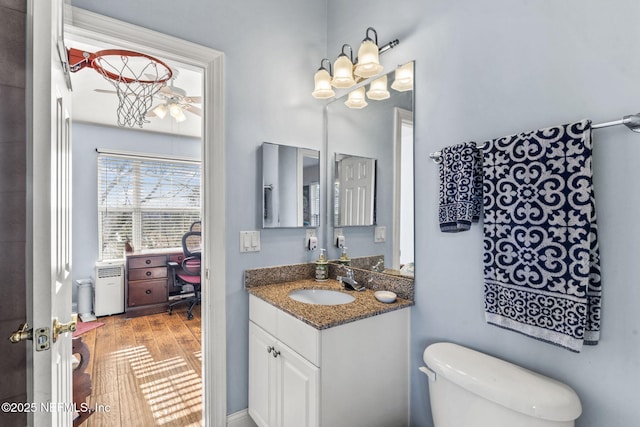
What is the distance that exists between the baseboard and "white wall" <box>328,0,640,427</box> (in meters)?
0.92

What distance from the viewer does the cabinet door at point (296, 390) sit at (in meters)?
1.23

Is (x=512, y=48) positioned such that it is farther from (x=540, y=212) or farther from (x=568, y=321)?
(x=568, y=321)

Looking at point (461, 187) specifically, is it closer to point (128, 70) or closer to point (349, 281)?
point (349, 281)

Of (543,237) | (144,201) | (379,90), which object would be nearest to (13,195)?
(379,90)

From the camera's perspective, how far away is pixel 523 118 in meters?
1.14

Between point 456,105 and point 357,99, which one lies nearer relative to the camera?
point 456,105

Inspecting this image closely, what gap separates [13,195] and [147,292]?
3.31 m

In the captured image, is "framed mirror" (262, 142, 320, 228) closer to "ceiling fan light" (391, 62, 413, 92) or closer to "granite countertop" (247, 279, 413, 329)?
"granite countertop" (247, 279, 413, 329)

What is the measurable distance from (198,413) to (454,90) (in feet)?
7.79

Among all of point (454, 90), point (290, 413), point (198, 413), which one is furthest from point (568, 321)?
point (198, 413)

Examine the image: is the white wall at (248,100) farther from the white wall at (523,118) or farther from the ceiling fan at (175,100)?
the ceiling fan at (175,100)

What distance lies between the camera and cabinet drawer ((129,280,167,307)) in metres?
3.89

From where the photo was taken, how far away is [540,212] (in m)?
1.01

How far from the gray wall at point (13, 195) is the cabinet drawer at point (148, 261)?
309cm
